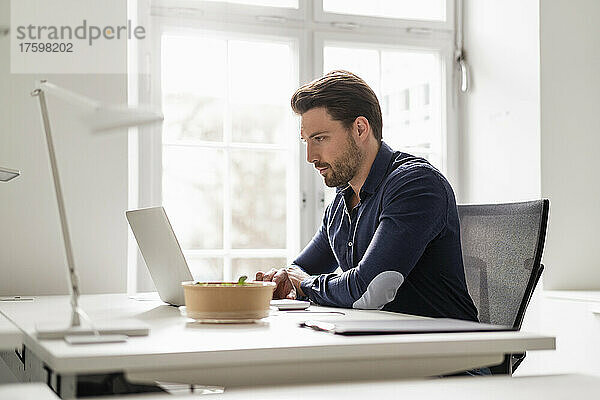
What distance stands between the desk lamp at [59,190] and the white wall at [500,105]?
2420mm

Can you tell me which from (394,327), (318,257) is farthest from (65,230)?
(318,257)

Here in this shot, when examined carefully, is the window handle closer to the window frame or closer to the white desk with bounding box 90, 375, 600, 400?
the window frame

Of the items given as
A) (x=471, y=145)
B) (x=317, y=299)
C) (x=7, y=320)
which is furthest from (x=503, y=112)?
(x=7, y=320)

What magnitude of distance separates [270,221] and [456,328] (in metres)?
2.06

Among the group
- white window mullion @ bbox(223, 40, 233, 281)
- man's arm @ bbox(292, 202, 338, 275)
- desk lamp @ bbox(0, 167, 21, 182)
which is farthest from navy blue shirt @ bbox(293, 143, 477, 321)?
white window mullion @ bbox(223, 40, 233, 281)

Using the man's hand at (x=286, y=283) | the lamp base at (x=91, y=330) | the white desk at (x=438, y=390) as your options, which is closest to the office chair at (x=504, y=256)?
the man's hand at (x=286, y=283)

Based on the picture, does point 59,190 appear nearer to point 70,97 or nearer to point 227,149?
point 70,97

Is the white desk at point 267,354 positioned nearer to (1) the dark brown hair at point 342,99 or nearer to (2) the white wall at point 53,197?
(1) the dark brown hair at point 342,99

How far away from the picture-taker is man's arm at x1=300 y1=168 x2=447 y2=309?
2.05 m

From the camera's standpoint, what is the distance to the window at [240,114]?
339cm

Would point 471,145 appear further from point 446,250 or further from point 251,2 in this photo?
point 446,250

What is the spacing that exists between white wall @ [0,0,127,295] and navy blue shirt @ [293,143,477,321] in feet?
3.57

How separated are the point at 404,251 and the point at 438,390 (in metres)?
0.82

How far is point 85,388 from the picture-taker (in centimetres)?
121
